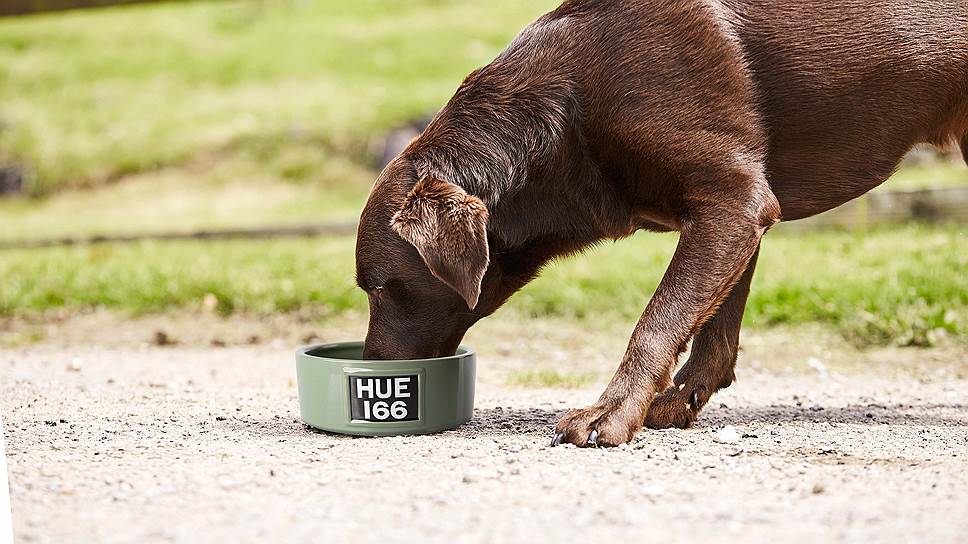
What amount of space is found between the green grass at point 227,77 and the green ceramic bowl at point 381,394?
22.9 ft

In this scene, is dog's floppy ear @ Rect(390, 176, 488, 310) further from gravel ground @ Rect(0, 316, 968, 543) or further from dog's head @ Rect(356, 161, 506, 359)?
gravel ground @ Rect(0, 316, 968, 543)

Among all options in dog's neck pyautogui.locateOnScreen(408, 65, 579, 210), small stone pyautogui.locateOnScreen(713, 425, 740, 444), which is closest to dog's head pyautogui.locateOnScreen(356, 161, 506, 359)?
dog's neck pyautogui.locateOnScreen(408, 65, 579, 210)

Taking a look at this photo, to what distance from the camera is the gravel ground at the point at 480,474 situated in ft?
7.00

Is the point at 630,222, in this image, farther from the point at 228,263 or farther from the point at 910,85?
the point at 228,263

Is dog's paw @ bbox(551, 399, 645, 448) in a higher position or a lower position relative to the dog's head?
lower

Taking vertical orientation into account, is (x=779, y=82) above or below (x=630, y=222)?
above

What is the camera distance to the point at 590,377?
4629mm

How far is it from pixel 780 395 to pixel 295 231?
14.6ft

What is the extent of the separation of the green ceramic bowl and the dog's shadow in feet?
0.22

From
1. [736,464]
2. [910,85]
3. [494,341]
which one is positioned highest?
[910,85]

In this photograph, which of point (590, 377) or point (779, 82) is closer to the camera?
point (779, 82)

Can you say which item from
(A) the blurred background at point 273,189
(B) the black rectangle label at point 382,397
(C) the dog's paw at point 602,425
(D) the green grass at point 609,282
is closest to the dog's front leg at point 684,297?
(C) the dog's paw at point 602,425

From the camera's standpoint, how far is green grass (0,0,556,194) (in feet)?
34.4

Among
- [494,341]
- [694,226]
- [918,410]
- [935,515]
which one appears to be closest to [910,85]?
[694,226]
